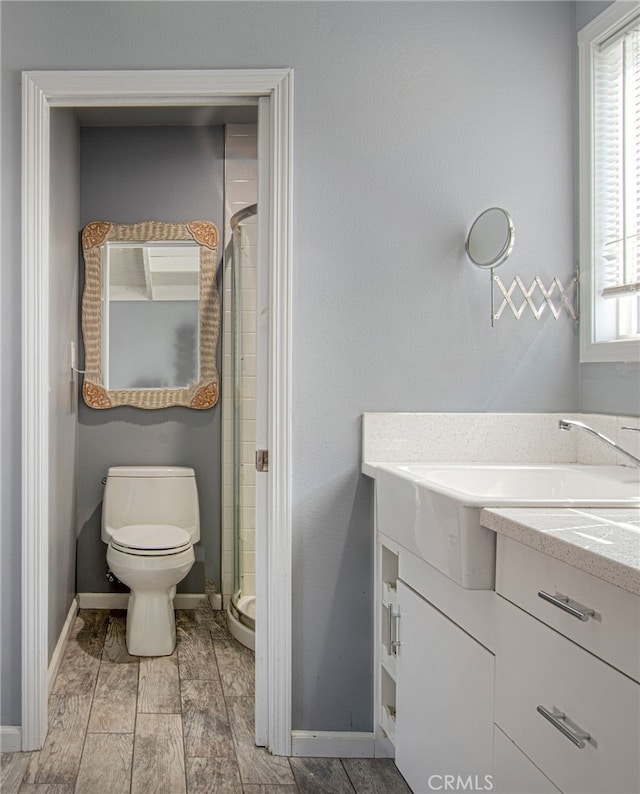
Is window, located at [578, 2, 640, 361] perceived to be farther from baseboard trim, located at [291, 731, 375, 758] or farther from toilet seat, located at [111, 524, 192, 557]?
toilet seat, located at [111, 524, 192, 557]

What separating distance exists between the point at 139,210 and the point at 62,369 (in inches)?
39.8

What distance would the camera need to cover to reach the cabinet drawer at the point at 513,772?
43.5 inches

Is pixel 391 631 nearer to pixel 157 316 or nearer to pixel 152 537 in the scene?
pixel 152 537

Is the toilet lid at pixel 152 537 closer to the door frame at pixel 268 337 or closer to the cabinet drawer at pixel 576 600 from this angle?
the door frame at pixel 268 337

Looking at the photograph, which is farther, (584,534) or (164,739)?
(164,739)

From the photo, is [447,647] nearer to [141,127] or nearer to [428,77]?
[428,77]

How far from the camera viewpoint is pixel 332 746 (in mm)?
2088

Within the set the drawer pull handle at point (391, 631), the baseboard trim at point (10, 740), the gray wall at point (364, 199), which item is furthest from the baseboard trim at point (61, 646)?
the drawer pull handle at point (391, 631)

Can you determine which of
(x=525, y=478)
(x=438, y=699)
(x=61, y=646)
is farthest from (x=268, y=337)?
(x=61, y=646)

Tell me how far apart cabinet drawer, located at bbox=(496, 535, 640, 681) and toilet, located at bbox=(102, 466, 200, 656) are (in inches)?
80.8

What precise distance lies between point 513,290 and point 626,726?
1.48 metres

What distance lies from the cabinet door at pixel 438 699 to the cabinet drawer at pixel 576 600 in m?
0.21

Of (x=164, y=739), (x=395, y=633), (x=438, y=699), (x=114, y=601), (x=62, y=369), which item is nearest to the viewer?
(x=438, y=699)

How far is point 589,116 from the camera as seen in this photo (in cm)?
208
